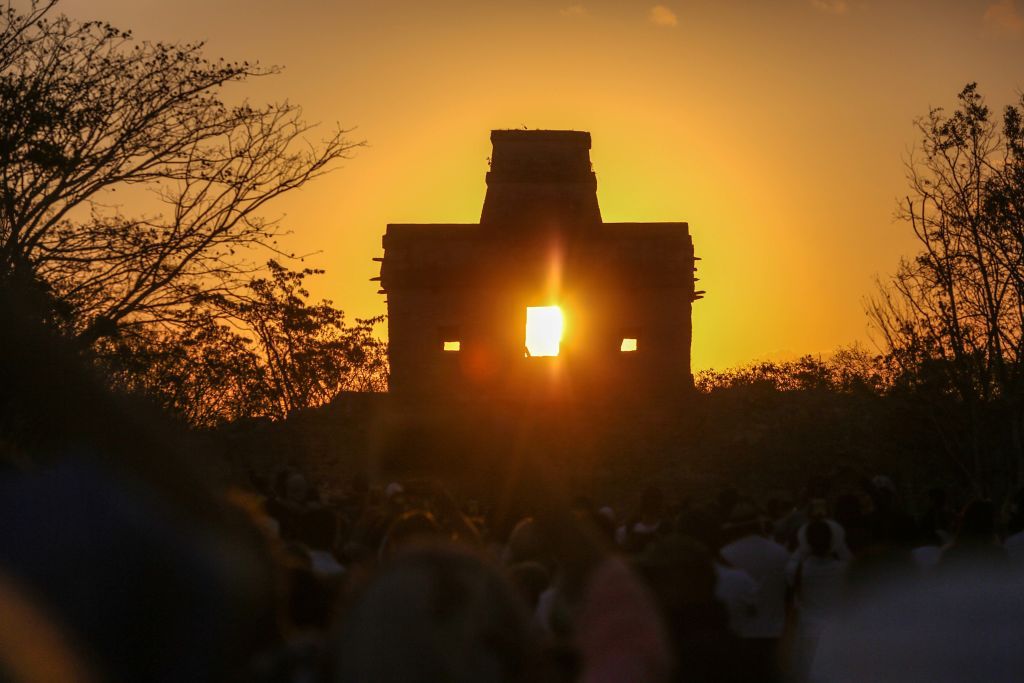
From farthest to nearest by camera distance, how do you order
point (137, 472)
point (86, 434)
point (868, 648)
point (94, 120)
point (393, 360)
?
point (393, 360), point (94, 120), point (86, 434), point (868, 648), point (137, 472)

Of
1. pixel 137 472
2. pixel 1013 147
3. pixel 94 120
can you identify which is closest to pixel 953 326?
pixel 1013 147

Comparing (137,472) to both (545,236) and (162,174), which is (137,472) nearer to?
(162,174)

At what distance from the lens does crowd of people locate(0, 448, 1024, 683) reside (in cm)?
331

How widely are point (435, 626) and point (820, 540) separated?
7132mm

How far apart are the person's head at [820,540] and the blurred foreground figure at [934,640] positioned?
105 inches

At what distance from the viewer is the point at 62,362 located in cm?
1538

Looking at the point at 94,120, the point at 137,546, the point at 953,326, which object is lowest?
the point at 137,546

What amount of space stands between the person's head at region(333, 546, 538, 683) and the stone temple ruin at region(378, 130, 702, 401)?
3342cm

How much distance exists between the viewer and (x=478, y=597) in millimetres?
3303

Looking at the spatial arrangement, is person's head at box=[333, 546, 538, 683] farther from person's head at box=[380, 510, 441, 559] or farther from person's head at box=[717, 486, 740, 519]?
person's head at box=[717, 486, 740, 519]

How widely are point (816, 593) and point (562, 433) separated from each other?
23.3m

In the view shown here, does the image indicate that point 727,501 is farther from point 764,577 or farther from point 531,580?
point 531,580

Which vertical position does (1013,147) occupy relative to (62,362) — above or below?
above

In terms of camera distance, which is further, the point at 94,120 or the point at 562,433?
the point at 562,433
